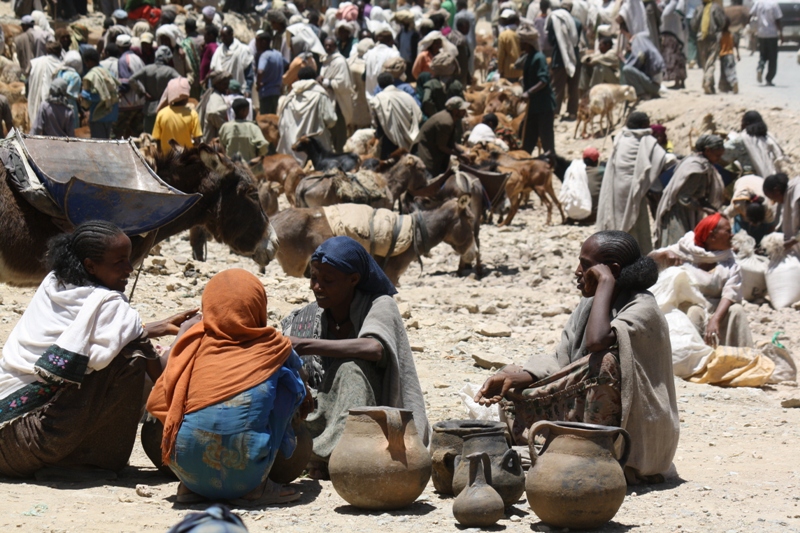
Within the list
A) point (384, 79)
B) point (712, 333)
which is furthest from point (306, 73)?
point (712, 333)

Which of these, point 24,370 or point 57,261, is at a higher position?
point 57,261

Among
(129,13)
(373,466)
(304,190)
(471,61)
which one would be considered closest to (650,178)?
(304,190)

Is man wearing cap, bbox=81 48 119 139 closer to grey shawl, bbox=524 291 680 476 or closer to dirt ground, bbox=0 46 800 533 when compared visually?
dirt ground, bbox=0 46 800 533

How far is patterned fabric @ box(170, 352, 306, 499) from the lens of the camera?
4.05 meters

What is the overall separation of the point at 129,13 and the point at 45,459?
20.2 metres

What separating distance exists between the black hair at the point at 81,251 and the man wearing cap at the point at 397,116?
1068 centimetres

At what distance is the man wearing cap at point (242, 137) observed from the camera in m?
14.1

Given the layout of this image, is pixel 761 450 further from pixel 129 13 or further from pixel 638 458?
pixel 129 13

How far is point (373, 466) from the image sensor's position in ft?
13.6

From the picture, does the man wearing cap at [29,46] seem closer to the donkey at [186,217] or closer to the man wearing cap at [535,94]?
the man wearing cap at [535,94]

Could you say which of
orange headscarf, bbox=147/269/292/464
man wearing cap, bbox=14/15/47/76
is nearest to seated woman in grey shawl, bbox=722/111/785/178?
orange headscarf, bbox=147/269/292/464

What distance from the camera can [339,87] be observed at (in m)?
17.2

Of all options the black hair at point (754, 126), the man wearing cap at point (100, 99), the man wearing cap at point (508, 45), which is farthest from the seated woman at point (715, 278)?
the man wearing cap at point (508, 45)

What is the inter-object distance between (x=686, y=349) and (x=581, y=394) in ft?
10.7
